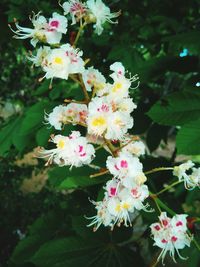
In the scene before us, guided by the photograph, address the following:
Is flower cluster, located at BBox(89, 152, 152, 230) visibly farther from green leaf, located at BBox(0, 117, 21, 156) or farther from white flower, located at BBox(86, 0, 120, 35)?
green leaf, located at BBox(0, 117, 21, 156)

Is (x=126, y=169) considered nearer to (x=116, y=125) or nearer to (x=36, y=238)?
(x=116, y=125)

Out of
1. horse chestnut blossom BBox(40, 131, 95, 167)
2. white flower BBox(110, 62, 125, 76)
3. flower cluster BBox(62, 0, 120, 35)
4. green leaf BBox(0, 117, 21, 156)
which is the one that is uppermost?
flower cluster BBox(62, 0, 120, 35)

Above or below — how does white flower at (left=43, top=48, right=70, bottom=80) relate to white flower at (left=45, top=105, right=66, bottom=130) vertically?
above

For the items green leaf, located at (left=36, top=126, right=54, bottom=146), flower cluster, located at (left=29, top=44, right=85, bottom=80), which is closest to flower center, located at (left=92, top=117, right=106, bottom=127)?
flower cluster, located at (left=29, top=44, right=85, bottom=80)

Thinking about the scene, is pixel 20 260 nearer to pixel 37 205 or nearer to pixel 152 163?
pixel 152 163

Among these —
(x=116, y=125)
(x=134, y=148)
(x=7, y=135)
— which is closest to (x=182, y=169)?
(x=134, y=148)

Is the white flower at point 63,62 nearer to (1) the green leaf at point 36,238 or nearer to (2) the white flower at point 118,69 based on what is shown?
(2) the white flower at point 118,69
